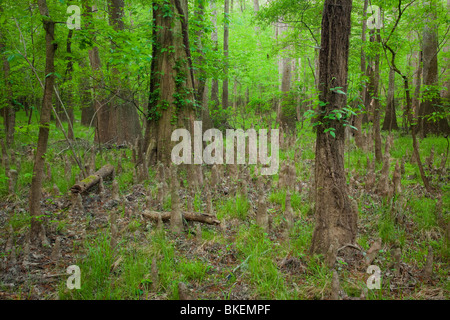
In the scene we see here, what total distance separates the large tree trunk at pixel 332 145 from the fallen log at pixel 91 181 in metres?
3.74

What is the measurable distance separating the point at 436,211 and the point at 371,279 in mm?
1942

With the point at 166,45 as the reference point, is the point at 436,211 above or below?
below

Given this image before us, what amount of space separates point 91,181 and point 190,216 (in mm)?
2176

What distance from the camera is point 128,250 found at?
3.19m

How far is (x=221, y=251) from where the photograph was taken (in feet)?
10.9

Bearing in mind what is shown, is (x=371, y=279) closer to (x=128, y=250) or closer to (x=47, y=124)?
(x=128, y=250)

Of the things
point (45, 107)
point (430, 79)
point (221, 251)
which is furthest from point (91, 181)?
point (430, 79)

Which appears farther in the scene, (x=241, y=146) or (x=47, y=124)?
(x=241, y=146)

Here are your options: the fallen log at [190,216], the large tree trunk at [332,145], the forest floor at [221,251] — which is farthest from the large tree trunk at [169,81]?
the large tree trunk at [332,145]

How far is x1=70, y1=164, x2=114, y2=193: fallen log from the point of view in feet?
15.0

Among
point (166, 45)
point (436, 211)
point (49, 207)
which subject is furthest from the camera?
point (166, 45)

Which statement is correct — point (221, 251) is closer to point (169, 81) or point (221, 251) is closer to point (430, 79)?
point (169, 81)
